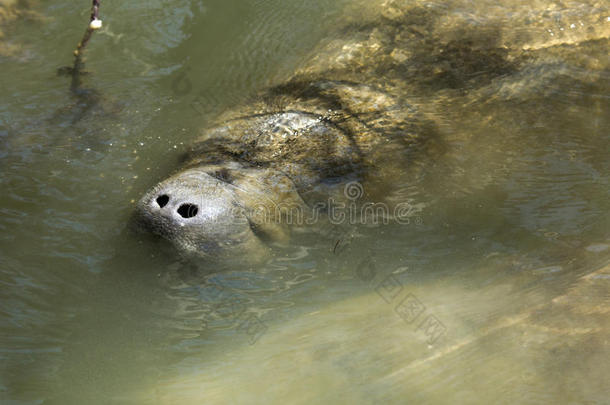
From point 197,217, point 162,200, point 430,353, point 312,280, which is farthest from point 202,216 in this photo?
point 430,353

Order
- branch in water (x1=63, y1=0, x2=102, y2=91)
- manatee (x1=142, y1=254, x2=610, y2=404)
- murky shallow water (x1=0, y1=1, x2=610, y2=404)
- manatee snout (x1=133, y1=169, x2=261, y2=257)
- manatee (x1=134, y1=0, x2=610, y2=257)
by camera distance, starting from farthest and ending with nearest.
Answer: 1. branch in water (x1=63, y1=0, x2=102, y2=91)
2. manatee (x1=134, y1=0, x2=610, y2=257)
3. manatee snout (x1=133, y1=169, x2=261, y2=257)
4. murky shallow water (x1=0, y1=1, x2=610, y2=404)
5. manatee (x1=142, y1=254, x2=610, y2=404)

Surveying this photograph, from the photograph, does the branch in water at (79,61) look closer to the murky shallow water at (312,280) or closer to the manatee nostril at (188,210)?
the murky shallow water at (312,280)

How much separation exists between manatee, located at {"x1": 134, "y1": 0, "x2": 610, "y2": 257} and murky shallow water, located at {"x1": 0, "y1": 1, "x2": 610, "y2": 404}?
12cm

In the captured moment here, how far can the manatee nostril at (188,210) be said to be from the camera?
322cm

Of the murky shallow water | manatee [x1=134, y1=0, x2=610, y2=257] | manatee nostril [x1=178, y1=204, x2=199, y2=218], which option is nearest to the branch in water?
the murky shallow water

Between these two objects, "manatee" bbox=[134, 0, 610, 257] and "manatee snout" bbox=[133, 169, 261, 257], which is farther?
"manatee" bbox=[134, 0, 610, 257]

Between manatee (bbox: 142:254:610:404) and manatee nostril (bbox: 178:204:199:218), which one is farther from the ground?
manatee nostril (bbox: 178:204:199:218)

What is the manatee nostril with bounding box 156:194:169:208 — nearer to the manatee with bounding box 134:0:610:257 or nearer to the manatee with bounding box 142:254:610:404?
the manatee with bounding box 134:0:610:257

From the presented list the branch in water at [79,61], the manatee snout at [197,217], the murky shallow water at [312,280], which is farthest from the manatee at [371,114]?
the branch in water at [79,61]

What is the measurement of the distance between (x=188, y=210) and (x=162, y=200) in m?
0.18

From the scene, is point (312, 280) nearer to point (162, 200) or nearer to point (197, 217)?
point (197, 217)

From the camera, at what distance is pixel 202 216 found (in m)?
3.20

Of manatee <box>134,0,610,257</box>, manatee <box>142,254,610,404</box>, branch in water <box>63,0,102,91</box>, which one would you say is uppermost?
branch in water <box>63,0,102,91</box>

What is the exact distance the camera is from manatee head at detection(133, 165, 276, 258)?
3182 mm
